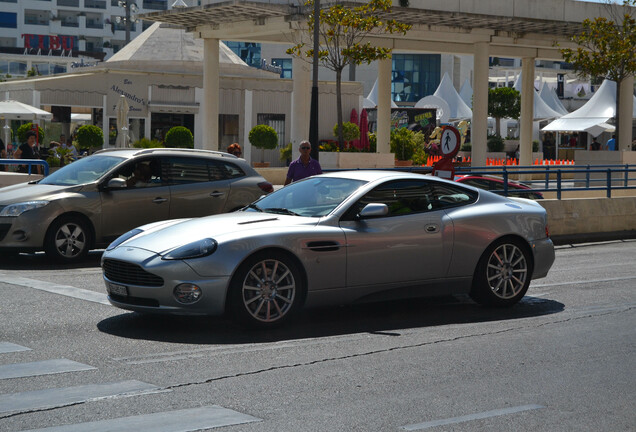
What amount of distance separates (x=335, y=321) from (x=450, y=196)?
74.2 inches

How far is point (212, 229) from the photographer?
8875 millimetres

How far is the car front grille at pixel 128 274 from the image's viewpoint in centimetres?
859

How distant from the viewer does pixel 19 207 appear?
43.3ft

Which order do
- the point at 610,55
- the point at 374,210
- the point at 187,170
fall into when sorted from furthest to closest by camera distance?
the point at 610,55 < the point at 187,170 < the point at 374,210

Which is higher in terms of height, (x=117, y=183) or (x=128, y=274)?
(x=117, y=183)

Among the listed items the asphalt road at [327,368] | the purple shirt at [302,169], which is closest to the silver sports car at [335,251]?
the asphalt road at [327,368]

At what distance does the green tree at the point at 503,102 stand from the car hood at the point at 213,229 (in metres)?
49.6

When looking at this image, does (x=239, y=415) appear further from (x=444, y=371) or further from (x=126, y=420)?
(x=444, y=371)

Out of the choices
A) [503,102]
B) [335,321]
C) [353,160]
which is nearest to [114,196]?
[335,321]

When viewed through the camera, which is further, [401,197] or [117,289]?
[401,197]

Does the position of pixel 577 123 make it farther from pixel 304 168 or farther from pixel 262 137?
pixel 304 168

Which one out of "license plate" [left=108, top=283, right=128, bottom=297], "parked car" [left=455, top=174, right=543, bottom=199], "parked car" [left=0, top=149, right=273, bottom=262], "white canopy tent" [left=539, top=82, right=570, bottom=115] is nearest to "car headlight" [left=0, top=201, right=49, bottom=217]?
"parked car" [left=0, top=149, right=273, bottom=262]

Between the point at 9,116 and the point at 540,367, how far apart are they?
32.0 meters

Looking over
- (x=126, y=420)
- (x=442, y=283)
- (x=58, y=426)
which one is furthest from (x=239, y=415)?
(x=442, y=283)
